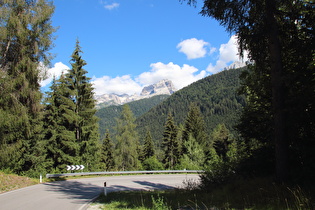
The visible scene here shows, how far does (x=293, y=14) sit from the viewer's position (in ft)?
24.5

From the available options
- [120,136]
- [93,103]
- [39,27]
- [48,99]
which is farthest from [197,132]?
[39,27]

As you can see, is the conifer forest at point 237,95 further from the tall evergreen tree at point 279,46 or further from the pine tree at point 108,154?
the pine tree at point 108,154

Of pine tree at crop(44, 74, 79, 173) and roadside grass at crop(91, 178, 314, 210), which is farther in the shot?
pine tree at crop(44, 74, 79, 173)

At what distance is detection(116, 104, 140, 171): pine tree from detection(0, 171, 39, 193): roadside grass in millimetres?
22862

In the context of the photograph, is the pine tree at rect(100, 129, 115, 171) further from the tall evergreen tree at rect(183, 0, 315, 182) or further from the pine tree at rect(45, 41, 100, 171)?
the tall evergreen tree at rect(183, 0, 315, 182)

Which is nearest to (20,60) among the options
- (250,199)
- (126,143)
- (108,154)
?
(250,199)

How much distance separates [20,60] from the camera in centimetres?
1384

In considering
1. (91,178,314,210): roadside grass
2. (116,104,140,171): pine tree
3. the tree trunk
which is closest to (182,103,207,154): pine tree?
(116,104,140,171): pine tree

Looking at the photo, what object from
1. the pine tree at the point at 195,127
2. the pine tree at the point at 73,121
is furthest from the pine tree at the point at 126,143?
the pine tree at the point at 73,121

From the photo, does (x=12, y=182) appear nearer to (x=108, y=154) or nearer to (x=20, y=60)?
(x=20, y=60)

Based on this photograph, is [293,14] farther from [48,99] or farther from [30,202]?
[48,99]

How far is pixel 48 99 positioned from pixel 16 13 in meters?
9.92

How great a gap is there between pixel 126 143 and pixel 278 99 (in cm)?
3397

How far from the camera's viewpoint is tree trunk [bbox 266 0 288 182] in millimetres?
7051
